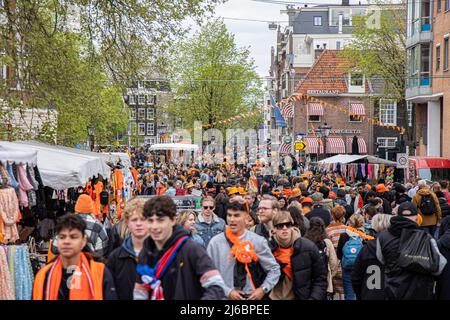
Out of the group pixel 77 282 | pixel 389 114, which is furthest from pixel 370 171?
pixel 77 282

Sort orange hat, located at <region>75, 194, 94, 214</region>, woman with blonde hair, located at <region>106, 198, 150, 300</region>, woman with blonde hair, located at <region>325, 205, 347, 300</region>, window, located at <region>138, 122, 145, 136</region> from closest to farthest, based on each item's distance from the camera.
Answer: woman with blonde hair, located at <region>106, 198, 150, 300</region> < orange hat, located at <region>75, 194, 94, 214</region> < woman with blonde hair, located at <region>325, 205, 347, 300</region> < window, located at <region>138, 122, 145, 136</region>

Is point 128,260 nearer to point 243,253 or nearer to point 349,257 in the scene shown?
point 243,253

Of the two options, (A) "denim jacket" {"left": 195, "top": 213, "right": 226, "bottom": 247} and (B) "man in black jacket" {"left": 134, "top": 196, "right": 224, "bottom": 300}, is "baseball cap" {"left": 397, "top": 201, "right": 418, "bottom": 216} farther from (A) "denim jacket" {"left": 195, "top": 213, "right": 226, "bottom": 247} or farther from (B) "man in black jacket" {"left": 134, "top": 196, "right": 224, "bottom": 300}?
(A) "denim jacket" {"left": 195, "top": 213, "right": 226, "bottom": 247}

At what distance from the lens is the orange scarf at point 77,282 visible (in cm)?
535

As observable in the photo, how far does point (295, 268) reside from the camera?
6910mm

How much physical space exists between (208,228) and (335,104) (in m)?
53.7

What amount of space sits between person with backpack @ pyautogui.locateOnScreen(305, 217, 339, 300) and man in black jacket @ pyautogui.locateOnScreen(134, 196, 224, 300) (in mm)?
3499

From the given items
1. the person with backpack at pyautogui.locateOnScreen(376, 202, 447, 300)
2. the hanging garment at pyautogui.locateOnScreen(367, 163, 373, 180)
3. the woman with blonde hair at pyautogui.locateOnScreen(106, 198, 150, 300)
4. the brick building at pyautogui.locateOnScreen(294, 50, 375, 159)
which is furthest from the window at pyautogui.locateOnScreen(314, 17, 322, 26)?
the woman with blonde hair at pyautogui.locateOnScreen(106, 198, 150, 300)

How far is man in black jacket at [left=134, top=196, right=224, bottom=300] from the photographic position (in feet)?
17.2

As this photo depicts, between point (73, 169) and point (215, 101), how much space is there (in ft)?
155
